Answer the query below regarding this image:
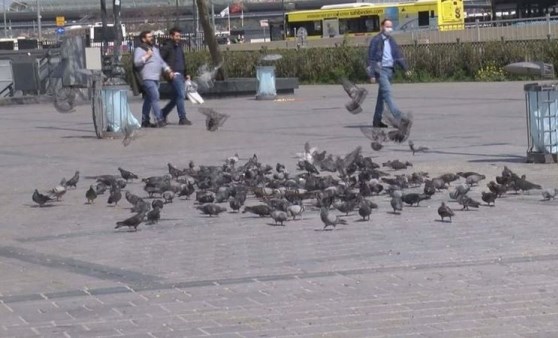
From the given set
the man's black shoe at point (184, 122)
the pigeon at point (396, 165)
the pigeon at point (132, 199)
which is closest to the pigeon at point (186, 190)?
the pigeon at point (132, 199)

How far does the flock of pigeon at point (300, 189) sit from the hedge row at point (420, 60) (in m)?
23.5

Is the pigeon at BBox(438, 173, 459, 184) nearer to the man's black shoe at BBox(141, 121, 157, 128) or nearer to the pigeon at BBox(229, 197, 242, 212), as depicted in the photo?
the pigeon at BBox(229, 197, 242, 212)

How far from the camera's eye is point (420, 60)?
3853 centimetres

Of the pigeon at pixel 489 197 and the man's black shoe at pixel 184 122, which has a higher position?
the man's black shoe at pixel 184 122

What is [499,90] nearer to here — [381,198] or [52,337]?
[381,198]

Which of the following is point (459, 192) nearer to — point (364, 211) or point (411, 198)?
point (411, 198)

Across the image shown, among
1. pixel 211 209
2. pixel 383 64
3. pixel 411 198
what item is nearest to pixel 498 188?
pixel 411 198

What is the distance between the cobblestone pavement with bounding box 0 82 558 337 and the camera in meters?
6.83

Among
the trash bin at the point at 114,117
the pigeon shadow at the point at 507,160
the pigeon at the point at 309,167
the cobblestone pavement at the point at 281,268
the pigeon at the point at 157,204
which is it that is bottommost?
the cobblestone pavement at the point at 281,268

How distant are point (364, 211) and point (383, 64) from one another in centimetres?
892

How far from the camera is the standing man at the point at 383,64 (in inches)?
728

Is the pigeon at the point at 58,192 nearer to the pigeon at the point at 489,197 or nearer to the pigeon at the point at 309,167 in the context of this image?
the pigeon at the point at 309,167

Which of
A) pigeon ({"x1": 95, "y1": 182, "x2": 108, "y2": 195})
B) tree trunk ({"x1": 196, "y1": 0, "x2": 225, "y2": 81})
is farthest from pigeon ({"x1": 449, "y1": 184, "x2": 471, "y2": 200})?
tree trunk ({"x1": 196, "y1": 0, "x2": 225, "y2": 81})

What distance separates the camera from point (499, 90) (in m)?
29.7
